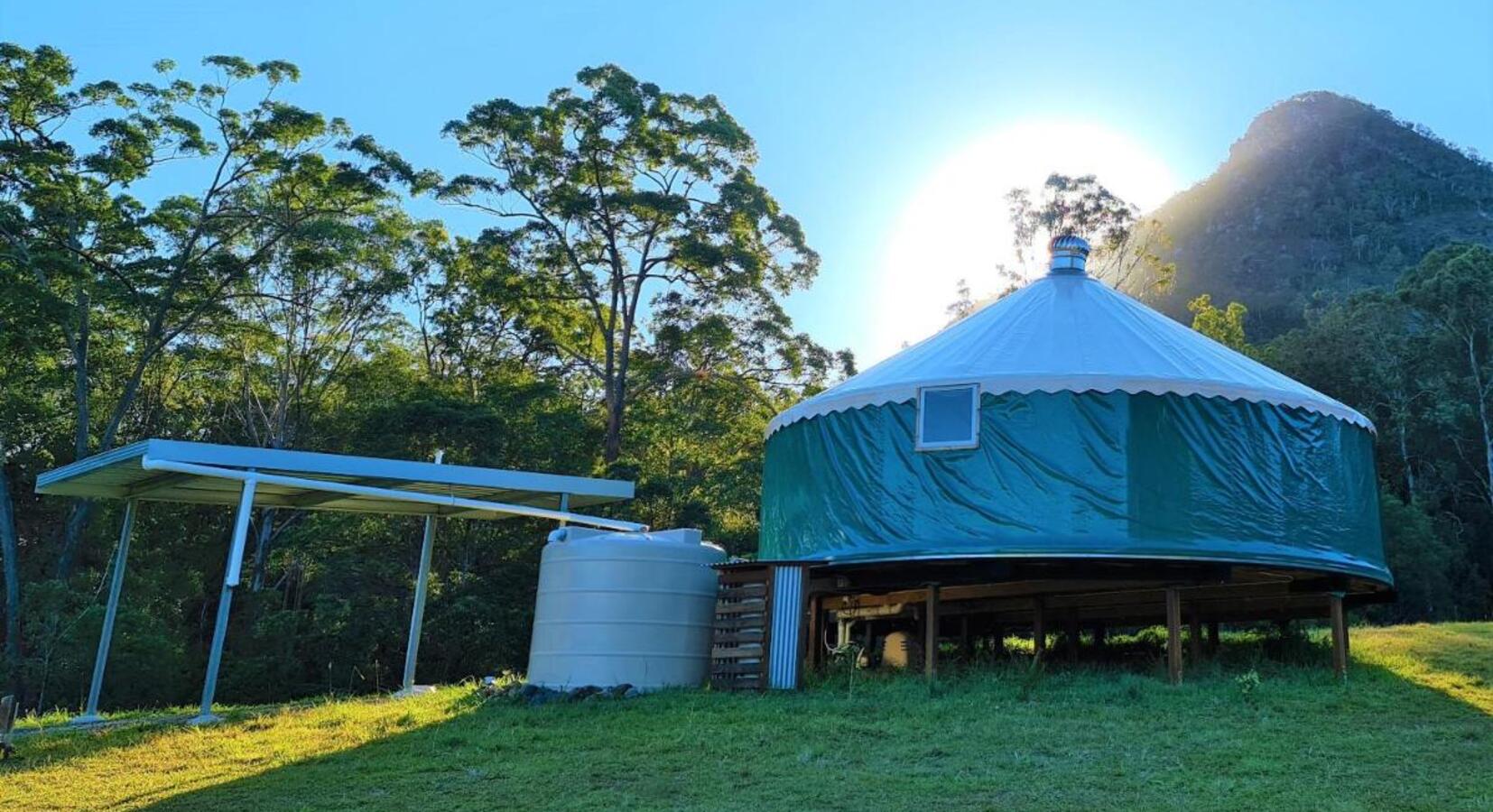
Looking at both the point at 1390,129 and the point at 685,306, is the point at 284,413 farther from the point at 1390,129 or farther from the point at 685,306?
the point at 1390,129

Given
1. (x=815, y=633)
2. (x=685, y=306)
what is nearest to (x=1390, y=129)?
(x=685, y=306)

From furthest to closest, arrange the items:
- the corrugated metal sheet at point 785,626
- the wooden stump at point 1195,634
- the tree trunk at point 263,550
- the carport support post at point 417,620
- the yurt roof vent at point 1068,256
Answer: the tree trunk at point 263,550 → the yurt roof vent at point 1068,256 → the carport support post at point 417,620 → the wooden stump at point 1195,634 → the corrugated metal sheet at point 785,626

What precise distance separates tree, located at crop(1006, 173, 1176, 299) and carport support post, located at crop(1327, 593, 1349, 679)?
733 inches

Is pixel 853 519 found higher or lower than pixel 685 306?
lower

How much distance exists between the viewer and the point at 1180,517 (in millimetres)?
8469

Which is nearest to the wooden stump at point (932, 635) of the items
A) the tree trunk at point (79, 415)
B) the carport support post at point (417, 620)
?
the carport support post at point (417, 620)

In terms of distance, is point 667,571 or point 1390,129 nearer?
point 667,571

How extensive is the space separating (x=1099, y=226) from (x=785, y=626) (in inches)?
817

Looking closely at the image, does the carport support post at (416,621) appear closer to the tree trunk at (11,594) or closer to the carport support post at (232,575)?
the carport support post at (232,575)

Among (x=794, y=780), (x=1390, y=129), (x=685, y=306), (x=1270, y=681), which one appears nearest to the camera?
(x=794, y=780)

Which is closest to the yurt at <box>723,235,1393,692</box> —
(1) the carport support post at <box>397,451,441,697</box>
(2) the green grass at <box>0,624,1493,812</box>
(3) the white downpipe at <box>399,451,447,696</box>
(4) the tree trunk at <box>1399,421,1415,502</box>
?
(2) the green grass at <box>0,624,1493,812</box>

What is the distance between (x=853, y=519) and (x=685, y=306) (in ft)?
38.7

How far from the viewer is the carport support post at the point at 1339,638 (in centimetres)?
870

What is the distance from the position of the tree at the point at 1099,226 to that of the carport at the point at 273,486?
19.2 metres
